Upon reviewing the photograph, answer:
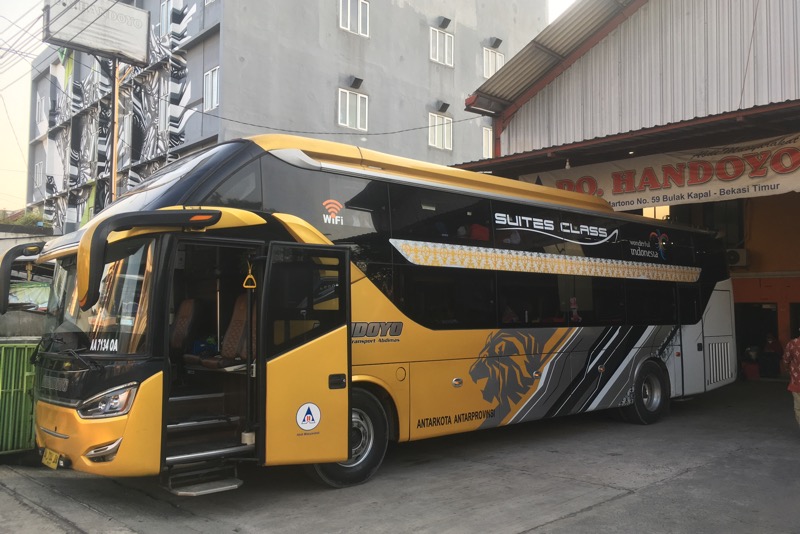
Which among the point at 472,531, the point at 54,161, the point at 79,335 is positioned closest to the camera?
the point at 472,531

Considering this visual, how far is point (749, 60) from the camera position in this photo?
533 inches

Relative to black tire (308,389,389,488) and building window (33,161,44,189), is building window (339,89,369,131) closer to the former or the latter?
black tire (308,389,389,488)

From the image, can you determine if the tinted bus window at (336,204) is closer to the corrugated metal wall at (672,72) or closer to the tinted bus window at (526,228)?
the tinted bus window at (526,228)

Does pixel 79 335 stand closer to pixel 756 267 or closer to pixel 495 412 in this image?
pixel 495 412

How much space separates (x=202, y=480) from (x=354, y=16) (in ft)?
72.1

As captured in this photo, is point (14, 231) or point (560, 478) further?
point (14, 231)

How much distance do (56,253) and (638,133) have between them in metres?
8.84

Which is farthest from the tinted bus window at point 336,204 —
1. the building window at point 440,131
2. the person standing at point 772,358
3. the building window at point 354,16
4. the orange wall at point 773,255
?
the building window at point 440,131

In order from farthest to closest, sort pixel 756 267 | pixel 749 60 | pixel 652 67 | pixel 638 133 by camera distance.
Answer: pixel 756 267 < pixel 652 67 < pixel 749 60 < pixel 638 133

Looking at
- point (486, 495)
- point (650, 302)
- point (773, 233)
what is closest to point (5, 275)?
point (486, 495)

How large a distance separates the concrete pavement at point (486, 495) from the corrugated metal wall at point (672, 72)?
24.3ft

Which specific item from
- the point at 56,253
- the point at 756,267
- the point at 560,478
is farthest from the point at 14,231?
the point at 756,267

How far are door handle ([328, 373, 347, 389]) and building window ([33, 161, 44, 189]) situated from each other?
3541 centimetres

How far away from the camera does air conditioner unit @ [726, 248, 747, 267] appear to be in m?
18.2
